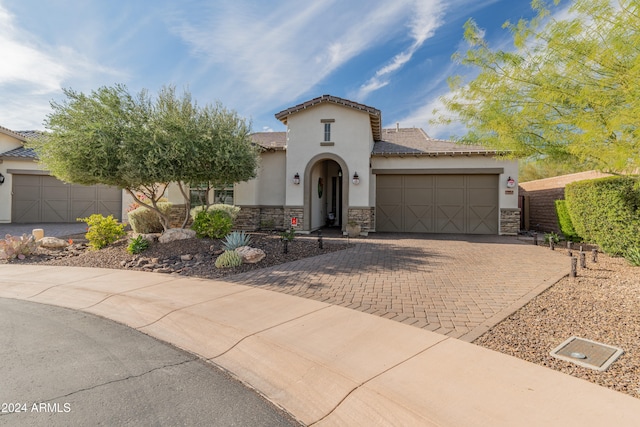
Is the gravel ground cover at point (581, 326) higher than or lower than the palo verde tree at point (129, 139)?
lower

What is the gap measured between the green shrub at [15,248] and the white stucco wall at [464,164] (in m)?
12.9

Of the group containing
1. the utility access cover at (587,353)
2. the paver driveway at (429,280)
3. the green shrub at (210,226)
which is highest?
the green shrub at (210,226)

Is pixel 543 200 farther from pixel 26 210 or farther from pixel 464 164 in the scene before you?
pixel 26 210

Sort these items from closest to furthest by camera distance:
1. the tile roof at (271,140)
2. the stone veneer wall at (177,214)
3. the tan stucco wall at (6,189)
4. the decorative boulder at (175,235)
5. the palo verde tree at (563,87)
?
the palo verde tree at (563,87) < the decorative boulder at (175,235) < the stone veneer wall at (177,214) < the tile roof at (271,140) < the tan stucco wall at (6,189)

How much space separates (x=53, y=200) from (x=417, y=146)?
19781 mm

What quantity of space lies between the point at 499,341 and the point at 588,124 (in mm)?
3799

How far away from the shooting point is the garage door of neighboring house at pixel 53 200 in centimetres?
1731

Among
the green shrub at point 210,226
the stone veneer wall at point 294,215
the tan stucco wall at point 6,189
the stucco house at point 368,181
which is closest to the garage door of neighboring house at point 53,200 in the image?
the tan stucco wall at point 6,189

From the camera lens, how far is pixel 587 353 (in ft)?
11.6

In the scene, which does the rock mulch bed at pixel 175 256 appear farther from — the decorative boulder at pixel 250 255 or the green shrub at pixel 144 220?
the green shrub at pixel 144 220

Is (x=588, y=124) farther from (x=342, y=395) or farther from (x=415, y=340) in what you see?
(x=342, y=395)

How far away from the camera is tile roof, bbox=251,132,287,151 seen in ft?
51.0

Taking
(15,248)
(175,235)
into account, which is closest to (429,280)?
(175,235)

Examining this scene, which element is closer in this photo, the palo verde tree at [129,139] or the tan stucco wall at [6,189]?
the palo verde tree at [129,139]
